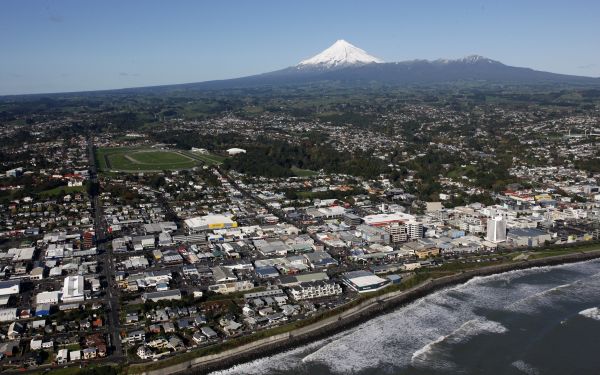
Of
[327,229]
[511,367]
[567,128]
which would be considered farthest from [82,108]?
[511,367]

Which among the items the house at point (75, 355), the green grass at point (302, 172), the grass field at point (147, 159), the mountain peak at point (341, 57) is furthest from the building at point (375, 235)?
the mountain peak at point (341, 57)

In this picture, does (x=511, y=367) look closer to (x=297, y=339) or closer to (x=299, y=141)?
(x=297, y=339)

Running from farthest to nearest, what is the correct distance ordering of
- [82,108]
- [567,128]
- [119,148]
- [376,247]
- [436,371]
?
[82,108] < [567,128] < [119,148] < [376,247] < [436,371]

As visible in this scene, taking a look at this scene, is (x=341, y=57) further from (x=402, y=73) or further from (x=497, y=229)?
(x=497, y=229)

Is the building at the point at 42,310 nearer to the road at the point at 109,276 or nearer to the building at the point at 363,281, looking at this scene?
the road at the point at 109,276

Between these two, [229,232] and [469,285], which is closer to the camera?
[469,285]

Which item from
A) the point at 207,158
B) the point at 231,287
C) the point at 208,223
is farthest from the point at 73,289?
the point at 207,158
